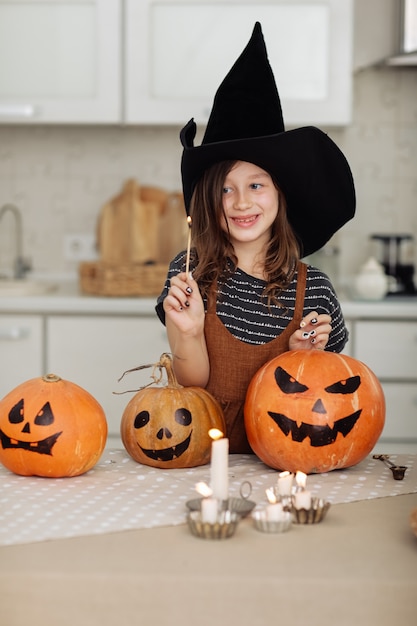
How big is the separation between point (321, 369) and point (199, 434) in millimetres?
195

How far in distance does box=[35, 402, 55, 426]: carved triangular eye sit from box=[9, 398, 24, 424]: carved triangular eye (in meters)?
0.03

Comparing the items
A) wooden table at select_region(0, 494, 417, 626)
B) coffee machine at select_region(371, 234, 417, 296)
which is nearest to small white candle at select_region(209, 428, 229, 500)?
wooden table at select_region(0, 494, 417, 626)

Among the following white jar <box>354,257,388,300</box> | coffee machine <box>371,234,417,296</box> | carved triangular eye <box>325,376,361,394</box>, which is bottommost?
carved triangular eye <box>325,376,361,394</box>

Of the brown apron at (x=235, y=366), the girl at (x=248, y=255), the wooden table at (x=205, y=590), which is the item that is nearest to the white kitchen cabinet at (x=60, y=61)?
the girl at (x=248, y=255)

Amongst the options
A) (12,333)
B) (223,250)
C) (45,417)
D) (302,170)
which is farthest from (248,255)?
(12,333)

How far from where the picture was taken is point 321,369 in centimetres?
124

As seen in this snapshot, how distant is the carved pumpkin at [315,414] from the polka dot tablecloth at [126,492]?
29mm

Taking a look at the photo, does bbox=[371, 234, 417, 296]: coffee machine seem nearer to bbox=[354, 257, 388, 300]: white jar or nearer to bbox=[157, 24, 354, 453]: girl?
bbox=[354, 257, 388, 300]: white jar

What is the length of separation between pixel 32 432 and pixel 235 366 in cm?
50

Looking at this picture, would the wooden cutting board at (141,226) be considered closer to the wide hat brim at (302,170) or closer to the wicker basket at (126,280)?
the wicker basket at (126,280)

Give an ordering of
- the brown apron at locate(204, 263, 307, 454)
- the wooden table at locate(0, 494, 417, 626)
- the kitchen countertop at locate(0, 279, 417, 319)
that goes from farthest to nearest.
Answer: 1. the kitchen countertop at locate(0, 279, 417, 319)
2. the brown apron at locate(204, 263, 307, 454)
3. the wooden table at locate(0, 494, 417, 626)

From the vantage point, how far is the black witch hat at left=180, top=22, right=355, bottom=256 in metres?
1.48

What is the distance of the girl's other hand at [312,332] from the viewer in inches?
57.1

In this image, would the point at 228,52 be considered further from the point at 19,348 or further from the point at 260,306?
the point at 260,306
